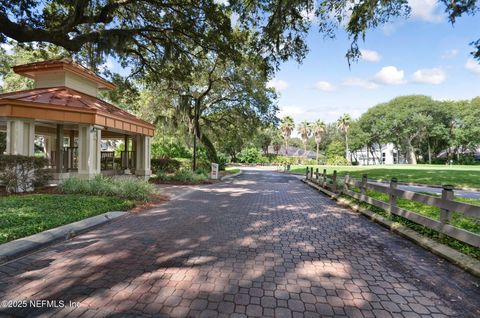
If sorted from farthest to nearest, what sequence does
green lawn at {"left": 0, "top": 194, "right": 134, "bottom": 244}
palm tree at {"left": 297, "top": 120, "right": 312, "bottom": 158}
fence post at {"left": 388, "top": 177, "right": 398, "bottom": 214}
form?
palm tree at {"left": 297, "top": 120, "right": 312, "bottom": 158}
fence post at {"left": 388, "top": 177, "right": 398, "bottom": 214}
green lawn at {"left": 0, "top": 194, "right": 134, "bottom": 244}

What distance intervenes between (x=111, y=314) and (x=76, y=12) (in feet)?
30.5

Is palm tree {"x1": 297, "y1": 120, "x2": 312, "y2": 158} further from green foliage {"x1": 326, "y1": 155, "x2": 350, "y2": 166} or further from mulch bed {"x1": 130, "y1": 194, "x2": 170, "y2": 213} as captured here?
mulch bed {"x1": 130, "y1": 194, "x2": 170, "y2": 213}

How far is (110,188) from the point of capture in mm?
9742

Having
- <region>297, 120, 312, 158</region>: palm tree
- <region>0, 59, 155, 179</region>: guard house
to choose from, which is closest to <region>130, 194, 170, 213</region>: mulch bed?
<region>0, 59, 155, 179</region>: guard house

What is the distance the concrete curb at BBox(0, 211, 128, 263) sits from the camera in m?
4.26

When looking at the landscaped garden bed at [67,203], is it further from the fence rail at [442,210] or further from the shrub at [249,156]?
the shrub at [249,156]

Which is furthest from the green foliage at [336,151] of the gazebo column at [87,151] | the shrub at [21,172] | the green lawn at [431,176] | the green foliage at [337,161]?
Result: the shrub at [21,172]

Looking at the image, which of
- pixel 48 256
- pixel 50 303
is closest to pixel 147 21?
pixel 48 256

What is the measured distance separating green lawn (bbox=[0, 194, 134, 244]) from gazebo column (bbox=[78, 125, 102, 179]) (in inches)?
123

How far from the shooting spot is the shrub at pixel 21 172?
9219 millimetres

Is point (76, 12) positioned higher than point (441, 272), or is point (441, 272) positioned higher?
point (76, 12)

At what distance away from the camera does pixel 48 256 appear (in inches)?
171

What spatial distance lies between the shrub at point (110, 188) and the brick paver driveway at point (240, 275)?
3528mm

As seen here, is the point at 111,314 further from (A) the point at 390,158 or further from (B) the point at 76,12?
(A) the point at 390,158
